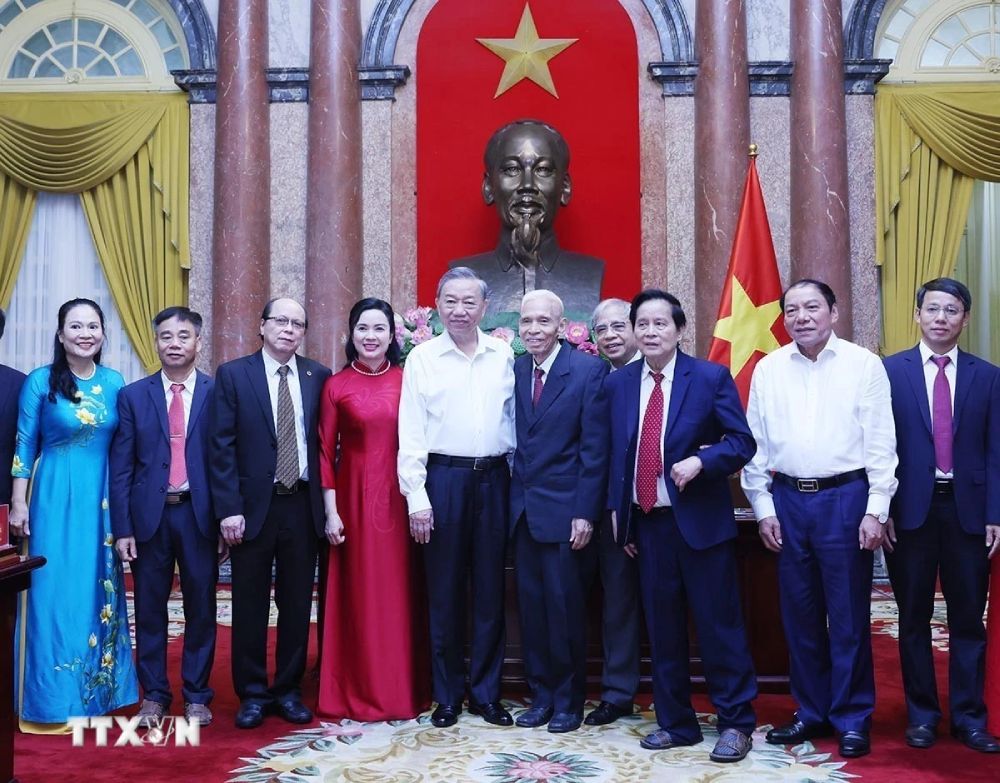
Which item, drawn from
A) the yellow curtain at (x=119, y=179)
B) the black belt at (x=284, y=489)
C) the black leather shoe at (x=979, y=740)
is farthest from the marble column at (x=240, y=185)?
the black leather shoe at (x=979, y=740)

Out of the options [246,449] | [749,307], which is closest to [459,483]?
[246,449]

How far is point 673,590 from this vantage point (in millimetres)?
3297

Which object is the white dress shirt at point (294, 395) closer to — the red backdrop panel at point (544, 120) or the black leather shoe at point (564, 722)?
the black leather shoe at point (564, 722)

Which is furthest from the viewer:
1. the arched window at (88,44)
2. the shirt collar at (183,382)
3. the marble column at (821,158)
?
the arched window at (88,44)

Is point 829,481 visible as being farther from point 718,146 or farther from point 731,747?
point 718,146

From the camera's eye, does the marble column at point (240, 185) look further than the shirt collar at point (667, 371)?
Yes

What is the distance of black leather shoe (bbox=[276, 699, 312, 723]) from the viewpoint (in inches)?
142

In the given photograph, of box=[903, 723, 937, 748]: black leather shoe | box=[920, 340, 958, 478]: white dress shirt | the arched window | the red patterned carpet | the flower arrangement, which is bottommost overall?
the red patterned carpet

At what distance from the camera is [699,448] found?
3242 millimetres

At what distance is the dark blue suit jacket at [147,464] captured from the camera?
357 cm

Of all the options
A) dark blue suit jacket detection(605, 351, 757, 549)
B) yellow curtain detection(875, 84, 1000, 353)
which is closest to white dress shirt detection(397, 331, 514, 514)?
dark blue suit jacket detection(605, 351, 757, 549)

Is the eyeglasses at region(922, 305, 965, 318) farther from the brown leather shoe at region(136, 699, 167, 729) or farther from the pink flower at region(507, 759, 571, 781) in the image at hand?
the brown leather shoe at region(136, 699, 167, 729)

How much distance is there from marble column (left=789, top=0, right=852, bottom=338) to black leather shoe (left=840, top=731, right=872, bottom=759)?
3.69 meters

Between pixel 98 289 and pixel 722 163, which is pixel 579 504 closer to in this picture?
pixel 722 163
